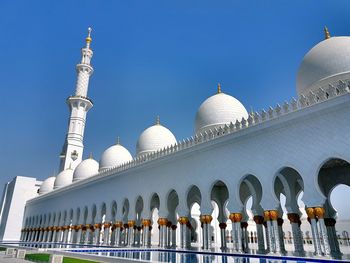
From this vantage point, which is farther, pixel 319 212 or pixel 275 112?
pixel 275 112

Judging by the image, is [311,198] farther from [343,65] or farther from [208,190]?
[343,65]

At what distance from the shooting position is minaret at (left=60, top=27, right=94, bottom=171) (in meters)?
27.3

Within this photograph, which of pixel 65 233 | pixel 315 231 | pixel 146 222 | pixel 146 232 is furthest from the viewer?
pixel 65 233

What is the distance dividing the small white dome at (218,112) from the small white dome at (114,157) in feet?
24.7

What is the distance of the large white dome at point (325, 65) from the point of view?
31.2 feet

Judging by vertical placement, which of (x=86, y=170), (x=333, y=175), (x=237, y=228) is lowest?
(x=237, y=228)

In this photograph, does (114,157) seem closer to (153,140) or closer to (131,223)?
(153,140)

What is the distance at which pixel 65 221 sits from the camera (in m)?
20.9

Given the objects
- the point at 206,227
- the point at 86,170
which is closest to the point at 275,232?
the point at 206,227

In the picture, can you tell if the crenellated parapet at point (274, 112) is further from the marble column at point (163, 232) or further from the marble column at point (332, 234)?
the marble column at point (332, 234)

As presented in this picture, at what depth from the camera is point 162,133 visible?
690 inches

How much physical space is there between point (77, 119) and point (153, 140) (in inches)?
544

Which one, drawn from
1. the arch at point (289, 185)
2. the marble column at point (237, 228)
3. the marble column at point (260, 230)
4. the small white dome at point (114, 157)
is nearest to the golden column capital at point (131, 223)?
the small white dome at point (114, 157)

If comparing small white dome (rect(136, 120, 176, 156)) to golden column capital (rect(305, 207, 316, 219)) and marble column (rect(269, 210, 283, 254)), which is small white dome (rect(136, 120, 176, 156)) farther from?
golden column capital (rect(305, 207, 316, 219))
